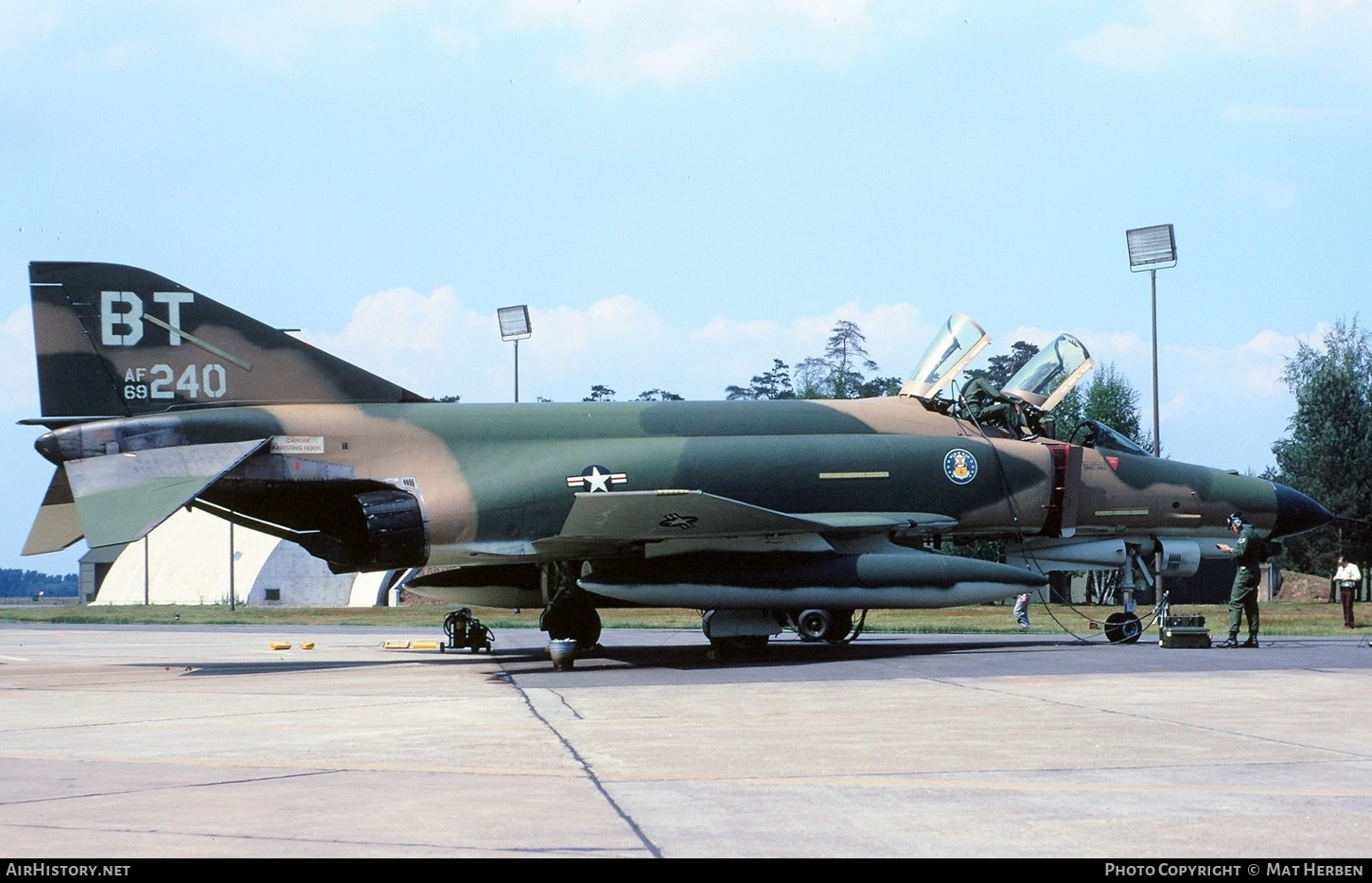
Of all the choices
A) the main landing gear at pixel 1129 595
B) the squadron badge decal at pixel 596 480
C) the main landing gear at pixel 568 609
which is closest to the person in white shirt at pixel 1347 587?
the main landing gear at pixel 1129 595

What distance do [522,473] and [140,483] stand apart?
463 centimetres

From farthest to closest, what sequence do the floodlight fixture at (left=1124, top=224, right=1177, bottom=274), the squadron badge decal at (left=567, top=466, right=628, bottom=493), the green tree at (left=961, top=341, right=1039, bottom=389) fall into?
the green tree at (left=961, top=341, right=1039, bottom=389), the floodlight fixture at (left=1124, top=224, right=1177, bottom=274), the squadron badge decal at (left=567, top=466, right=628, bottom=493)

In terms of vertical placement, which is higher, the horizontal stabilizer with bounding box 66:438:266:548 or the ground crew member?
the horizontal stabilizer with bounding box 66:438:266:548

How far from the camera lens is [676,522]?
15.7 m

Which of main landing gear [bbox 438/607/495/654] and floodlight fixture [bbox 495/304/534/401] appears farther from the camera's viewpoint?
floodlight fixture [bbox 495/304/534/401]

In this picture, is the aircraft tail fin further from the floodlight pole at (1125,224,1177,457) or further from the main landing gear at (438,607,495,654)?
the floodlight pole at (1125,224,1177,457)

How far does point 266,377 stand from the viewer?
1736cm

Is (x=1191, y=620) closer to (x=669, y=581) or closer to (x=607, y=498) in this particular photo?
(x=669, y=581)

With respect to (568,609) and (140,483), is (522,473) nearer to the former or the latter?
(568,609)

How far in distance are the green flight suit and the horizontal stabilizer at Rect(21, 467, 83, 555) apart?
15.0m

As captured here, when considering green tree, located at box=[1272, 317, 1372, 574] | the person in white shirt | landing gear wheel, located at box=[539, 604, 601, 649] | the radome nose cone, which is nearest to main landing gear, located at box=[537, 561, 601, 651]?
landing gear wheel, located at box=[539, 604, 601, 649]

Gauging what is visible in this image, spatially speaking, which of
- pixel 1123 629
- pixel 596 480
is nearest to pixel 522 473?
pixel 596 480

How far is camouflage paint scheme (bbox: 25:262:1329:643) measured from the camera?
53.5 feet

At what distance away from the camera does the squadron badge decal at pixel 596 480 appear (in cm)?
1719
